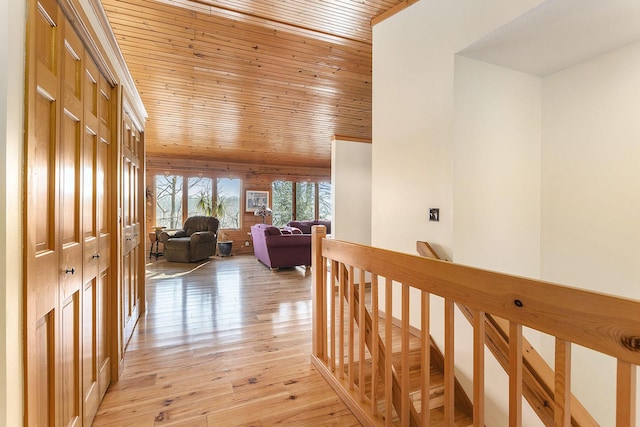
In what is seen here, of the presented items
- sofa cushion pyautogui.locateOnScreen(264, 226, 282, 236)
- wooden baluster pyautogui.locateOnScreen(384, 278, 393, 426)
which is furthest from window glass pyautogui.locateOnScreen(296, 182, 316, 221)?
wooden baluster pyautogui.locateOnScreen(384, 278, 393, 426)

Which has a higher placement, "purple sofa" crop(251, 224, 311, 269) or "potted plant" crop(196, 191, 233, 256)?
"potted plant" crop(196, 191, 233, 256)

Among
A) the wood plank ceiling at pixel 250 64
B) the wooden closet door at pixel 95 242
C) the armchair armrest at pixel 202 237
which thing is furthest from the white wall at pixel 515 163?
the armchair armrest at pixel 202 237

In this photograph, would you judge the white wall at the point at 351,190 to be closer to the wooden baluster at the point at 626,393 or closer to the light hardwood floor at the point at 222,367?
the light hardwood floor at the point at 222,367

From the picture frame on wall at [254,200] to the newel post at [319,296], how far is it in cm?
564

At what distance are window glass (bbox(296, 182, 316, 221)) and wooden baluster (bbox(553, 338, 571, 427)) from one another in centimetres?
730

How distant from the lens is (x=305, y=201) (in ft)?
26.4

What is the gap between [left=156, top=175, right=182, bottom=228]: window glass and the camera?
683 centimetres

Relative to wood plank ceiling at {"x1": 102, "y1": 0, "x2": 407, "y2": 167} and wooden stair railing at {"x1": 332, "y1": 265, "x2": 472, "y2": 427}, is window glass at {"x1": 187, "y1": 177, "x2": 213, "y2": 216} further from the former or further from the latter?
wooden stair railing at {"x1": 332, "y1": 265, "x2": 472, "y2": 427}

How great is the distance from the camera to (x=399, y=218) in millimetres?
2350

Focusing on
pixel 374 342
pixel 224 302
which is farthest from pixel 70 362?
pixel 224 302

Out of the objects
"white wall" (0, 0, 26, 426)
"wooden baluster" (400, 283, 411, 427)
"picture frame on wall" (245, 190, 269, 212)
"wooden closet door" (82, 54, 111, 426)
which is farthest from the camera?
"picture frame on wall" (245, 190, 269, 212)

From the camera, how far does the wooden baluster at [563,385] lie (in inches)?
28.9

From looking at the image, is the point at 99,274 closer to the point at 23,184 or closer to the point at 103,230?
the point at 103,230

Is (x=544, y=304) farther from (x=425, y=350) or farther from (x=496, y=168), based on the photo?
(x=496, y=168)
